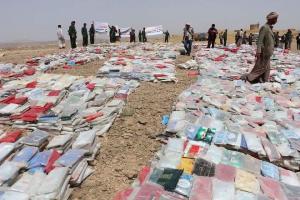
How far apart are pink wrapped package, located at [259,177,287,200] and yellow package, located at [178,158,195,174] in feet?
2.10

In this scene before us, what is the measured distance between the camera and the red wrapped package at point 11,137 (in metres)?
3.99

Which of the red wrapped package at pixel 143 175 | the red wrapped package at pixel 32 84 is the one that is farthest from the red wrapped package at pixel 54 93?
the red wrapped package at pixel 143 175

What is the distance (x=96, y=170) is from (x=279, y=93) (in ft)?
12.5

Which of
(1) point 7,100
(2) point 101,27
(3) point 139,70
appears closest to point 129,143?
(1) point 7,100

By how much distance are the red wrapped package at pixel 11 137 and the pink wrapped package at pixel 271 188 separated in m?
2.68

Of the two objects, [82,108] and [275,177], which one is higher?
[82,108]

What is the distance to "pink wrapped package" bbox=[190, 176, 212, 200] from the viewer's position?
2.93 meters

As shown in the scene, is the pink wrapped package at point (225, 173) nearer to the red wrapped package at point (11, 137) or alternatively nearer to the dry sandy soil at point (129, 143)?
the dry sandy soil at point (129, 143)

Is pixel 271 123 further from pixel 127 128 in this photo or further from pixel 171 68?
pixel 171 68

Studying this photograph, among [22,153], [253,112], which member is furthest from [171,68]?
[22,153]

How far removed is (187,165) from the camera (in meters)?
3.42

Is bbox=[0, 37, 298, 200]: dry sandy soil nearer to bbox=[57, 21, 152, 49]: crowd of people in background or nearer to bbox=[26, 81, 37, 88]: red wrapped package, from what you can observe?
bbox=[26, 81, 37, 88]: red wrapped package

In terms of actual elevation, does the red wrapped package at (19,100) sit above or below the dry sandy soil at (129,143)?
above

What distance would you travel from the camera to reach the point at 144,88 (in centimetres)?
644
